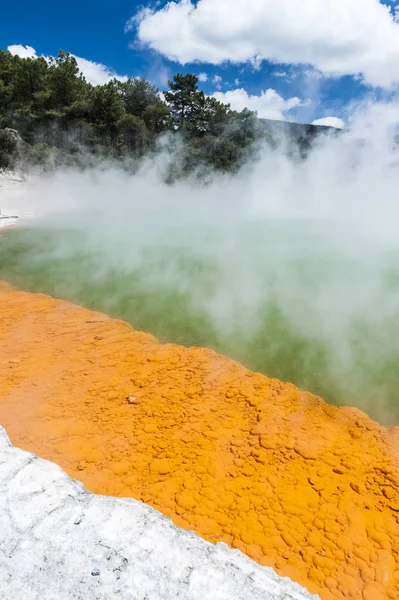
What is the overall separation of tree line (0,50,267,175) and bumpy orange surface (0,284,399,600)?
14675mm

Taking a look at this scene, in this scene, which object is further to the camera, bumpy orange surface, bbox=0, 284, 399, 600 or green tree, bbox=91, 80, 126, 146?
green tree, bbox=91, 80, 126, 146

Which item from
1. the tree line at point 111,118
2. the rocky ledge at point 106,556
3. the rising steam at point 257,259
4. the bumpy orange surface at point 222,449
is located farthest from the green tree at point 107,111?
the rocky ledge at point 106,556

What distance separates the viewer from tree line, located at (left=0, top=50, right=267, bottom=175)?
15539 millimetres

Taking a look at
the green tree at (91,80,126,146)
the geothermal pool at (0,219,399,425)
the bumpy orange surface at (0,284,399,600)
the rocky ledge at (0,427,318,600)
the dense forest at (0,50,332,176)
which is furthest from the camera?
the green tree at (91,80,126,146)

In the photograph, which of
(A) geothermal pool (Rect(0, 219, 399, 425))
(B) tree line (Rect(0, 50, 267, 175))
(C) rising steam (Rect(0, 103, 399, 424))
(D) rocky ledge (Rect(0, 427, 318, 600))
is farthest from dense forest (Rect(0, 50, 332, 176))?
(D) rocky ledge (Rect(0, 427, 318, 600))

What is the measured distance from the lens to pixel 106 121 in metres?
17.7

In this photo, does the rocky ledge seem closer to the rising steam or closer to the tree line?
the rising steam

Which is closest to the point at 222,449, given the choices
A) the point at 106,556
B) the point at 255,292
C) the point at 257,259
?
the point at 106,556

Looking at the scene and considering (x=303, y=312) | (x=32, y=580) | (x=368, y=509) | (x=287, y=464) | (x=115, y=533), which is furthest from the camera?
(x=303, y=312)

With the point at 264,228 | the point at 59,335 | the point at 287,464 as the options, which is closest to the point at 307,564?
the point at 287,464

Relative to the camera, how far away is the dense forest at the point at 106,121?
50.6 ft

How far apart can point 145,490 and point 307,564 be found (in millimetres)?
1230

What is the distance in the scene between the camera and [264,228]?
1209 centimetres

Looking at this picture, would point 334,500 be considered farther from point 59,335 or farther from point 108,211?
point 108,211
